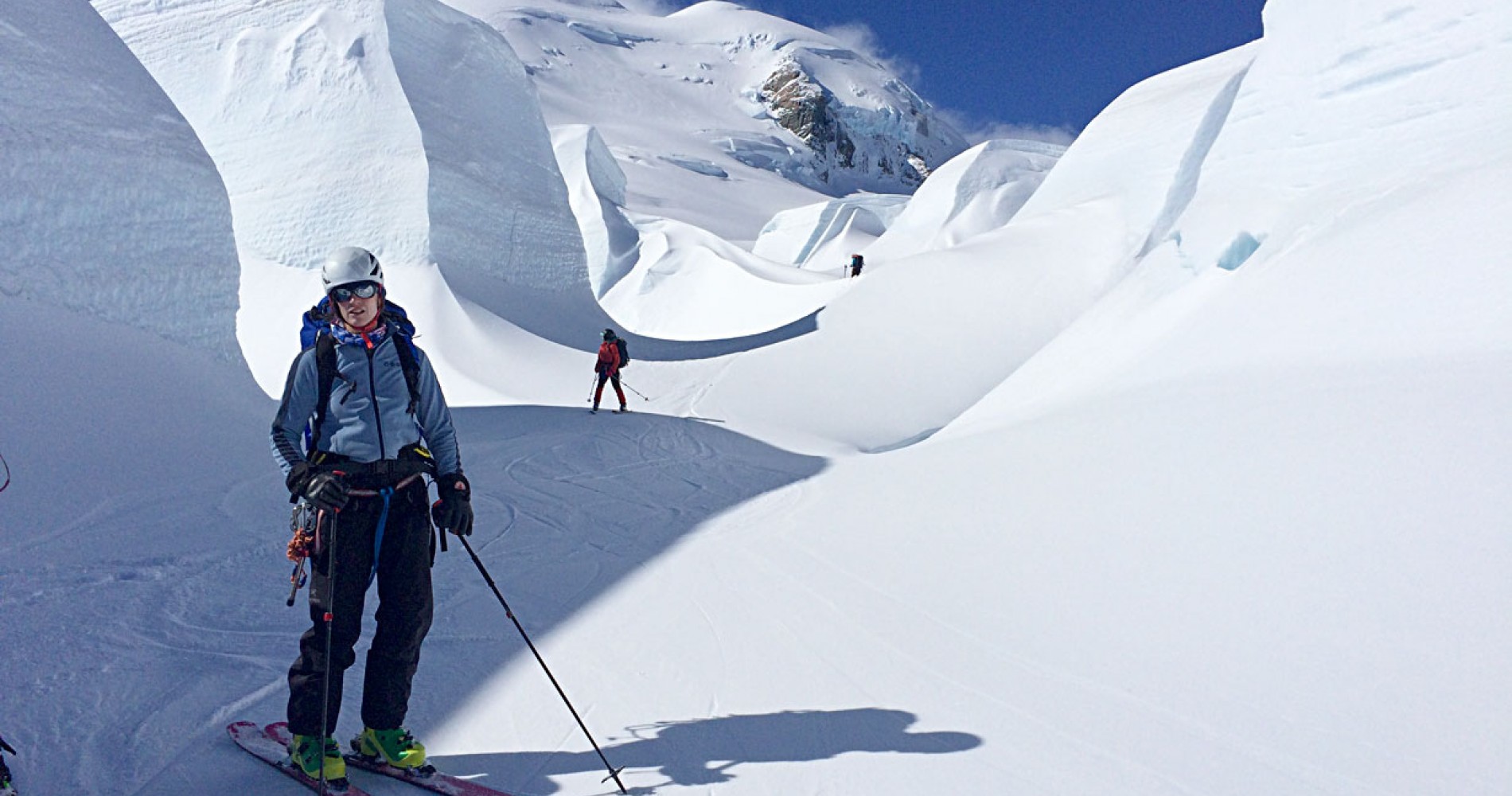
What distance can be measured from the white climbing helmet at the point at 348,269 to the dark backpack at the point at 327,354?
0.07 m

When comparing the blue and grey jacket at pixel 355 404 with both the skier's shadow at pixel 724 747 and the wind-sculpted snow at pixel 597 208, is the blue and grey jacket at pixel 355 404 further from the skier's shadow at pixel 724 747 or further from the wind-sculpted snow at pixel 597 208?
the wind-sculpted snow at pixel 597 208

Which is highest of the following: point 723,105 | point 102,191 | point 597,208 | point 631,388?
point 723,105

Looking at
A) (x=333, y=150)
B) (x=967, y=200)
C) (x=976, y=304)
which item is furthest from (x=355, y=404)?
(x=967, y=200)

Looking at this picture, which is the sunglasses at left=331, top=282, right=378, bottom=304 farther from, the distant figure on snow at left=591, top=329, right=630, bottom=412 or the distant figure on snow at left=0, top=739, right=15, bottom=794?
the distant figure on snow at left=591, top=329, right=630, bottom=412

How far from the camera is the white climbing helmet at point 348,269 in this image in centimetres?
246

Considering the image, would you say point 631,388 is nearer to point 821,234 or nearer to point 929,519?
point 929,519

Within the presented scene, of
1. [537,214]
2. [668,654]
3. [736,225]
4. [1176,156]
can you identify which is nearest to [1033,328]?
[1176,156]

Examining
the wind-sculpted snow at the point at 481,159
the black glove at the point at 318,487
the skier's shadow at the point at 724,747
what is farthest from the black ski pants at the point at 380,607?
the wind-sculpted snow at the point at 481,159

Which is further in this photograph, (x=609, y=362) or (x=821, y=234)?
(x=821, y=234)

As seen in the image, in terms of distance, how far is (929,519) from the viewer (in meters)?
5.56

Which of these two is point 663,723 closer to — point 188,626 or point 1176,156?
point 188,626

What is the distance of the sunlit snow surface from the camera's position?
2.83 m

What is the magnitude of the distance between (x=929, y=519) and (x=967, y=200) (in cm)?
3487

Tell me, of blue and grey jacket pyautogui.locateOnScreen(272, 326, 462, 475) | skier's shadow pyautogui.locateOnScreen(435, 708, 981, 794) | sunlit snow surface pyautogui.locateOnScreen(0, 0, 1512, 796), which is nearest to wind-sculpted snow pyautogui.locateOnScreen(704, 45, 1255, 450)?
sunlit snow surface pyautogui.locateOnScreen(0, 0, 1512, 796)
